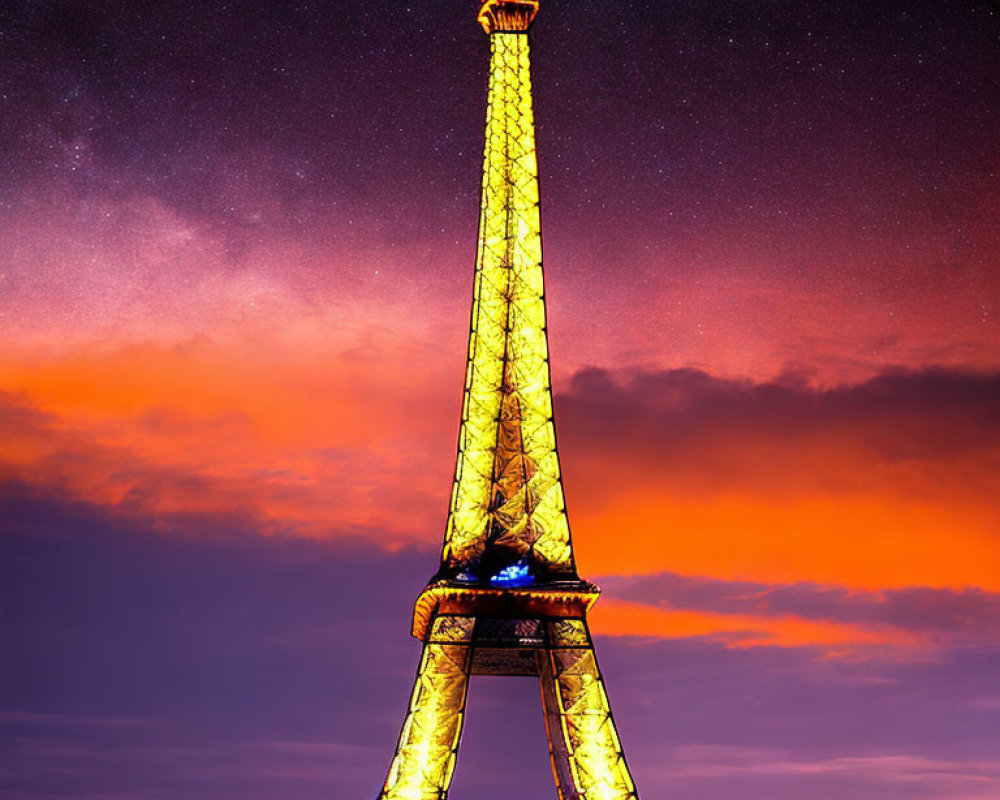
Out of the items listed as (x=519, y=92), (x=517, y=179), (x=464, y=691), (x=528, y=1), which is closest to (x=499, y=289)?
(x=517, y=179)

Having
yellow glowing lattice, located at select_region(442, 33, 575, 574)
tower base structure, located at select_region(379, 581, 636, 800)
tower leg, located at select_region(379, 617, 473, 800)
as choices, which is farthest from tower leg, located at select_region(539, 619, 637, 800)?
tower leg, located at select_region(379, 617, 473, 800)

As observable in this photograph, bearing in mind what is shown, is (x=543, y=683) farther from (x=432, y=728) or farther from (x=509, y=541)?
(x=509, y=541)

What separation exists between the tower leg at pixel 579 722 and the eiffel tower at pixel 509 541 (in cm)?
5

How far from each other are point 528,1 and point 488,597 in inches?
1105

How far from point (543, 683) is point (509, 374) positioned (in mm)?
13376

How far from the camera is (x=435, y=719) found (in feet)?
169

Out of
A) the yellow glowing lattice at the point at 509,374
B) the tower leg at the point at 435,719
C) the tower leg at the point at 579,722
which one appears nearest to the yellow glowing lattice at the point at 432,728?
the tower leg at the point at 435,719

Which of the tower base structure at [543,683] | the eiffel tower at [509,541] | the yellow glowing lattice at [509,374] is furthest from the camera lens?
the yellow glowing lattice at [509,374]

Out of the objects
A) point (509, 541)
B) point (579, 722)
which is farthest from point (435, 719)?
point (509, 541)

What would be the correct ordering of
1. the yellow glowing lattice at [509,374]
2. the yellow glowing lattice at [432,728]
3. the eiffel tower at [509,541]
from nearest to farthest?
the yellow glowing lattice at [432,728] → the eiffel tower at [509,541] → the yellow glowing lattice at [509,374]

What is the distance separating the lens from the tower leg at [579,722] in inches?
2007

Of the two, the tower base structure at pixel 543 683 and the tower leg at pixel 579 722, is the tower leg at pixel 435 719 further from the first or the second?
the tower leg at pixel 579 722

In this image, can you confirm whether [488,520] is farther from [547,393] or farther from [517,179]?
[517,179]

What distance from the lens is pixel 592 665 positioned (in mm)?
52875
